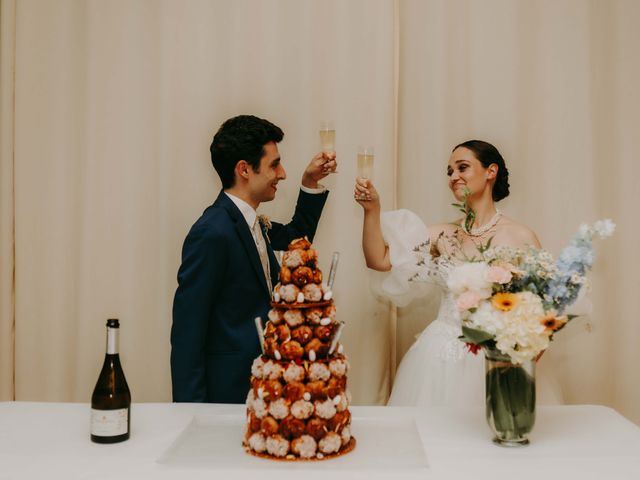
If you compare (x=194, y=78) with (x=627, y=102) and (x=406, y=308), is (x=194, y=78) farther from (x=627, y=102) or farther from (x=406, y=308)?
(x=627, y=102)

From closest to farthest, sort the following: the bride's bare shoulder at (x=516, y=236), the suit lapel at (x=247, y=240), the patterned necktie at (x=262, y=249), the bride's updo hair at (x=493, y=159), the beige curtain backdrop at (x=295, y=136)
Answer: the suit lapel at (x=247, y=240) → the patterned necktie at (x=262, y=249) → the bride's bare shoulder at (x=516, y=236) → the bride's updo hair at (x=493, y=159) → the beige curtain backdrop at (x=295, y=136)

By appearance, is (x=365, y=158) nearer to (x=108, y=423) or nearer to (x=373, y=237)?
(x=373, y=237)

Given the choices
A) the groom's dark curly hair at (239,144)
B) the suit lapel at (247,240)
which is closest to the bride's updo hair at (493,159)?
the groom's dark curly hair at (239,144)

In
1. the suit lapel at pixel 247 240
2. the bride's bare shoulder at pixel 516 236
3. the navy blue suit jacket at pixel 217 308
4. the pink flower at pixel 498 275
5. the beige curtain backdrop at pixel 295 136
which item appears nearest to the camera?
the pink flower at pixel 498 275

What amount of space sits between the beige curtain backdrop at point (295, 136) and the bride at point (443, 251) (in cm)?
27

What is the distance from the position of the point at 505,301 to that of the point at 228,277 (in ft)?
3.76

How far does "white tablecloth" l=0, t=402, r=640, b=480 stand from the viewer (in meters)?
1.38

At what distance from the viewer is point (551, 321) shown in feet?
4.88

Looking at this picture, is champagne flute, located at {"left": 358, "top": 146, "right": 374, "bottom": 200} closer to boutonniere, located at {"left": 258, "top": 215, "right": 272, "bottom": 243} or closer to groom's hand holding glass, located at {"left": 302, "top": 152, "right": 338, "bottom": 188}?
groom's hand holding glass, located at {"left": 302, "top": 152, "right": 338, "bottom": 188}

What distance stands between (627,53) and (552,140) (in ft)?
1.78

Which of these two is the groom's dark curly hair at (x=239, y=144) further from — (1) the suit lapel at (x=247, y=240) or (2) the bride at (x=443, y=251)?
(2) the bride at (x=443, y=251)

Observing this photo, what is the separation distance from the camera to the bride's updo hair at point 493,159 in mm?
2840

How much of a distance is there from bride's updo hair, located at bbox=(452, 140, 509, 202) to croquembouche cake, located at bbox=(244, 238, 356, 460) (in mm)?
1482

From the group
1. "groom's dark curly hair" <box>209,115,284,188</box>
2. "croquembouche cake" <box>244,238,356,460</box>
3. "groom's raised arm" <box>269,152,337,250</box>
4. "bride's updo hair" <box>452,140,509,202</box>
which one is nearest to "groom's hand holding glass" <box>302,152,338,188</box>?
"groom's raised arm" <box>269,152,337,250</box>
